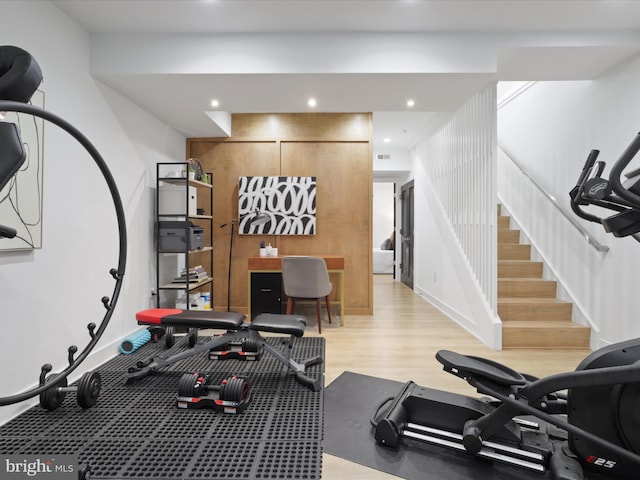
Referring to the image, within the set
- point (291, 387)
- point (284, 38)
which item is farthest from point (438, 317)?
point (284, 38)

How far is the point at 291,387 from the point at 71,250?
1.90 metres

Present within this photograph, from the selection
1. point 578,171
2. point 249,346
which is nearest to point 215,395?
point 249,346

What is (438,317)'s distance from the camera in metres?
4.71

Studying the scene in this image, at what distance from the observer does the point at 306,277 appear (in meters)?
3.95

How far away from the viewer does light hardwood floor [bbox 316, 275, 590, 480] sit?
2.58 m

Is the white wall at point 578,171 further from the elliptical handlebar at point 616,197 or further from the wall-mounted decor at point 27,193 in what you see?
the wall-mounted decor at point 27,193

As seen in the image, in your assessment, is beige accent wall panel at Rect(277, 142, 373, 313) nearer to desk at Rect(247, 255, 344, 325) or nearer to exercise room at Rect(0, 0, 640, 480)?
exercise room at Rect(0, 0, 640, 480)

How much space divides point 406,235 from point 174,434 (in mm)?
6246

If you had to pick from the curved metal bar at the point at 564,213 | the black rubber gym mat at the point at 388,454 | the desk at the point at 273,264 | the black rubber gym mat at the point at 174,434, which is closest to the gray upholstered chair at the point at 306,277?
the desk at the point at 273,264

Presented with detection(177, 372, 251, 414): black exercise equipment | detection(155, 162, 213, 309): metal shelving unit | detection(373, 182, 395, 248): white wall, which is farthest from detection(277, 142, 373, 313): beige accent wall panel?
detection(373, 182, 395, 248): white wall

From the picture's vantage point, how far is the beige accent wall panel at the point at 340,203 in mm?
4863

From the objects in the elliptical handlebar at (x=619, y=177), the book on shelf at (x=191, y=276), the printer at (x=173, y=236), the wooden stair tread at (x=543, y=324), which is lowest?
the wooden stair tread at (x=543, y=324)

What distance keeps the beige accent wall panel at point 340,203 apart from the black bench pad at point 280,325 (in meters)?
2.17

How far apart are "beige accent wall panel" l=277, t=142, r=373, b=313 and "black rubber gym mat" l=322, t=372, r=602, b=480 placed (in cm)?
258
